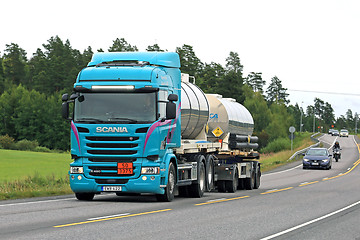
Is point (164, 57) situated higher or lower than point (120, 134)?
higher

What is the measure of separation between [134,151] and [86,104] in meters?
1.79

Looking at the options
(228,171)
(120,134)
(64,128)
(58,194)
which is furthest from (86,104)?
(64,128)

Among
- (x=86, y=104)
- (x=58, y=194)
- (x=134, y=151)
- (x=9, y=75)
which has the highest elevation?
(x=9, y=75)

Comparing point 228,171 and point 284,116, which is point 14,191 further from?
point 284,116

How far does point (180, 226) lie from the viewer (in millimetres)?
12297

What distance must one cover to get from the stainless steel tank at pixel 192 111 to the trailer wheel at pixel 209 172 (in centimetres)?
94

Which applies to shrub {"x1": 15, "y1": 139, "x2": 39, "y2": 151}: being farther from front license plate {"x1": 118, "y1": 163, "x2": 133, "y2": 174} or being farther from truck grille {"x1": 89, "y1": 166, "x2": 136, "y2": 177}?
front license plate {"x1": 118, "y1": 163, "x2": 133, "y2": 174}

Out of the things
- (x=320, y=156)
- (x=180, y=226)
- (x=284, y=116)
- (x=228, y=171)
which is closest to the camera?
(x=180, y=226)

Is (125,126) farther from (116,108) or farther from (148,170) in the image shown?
(148,170)

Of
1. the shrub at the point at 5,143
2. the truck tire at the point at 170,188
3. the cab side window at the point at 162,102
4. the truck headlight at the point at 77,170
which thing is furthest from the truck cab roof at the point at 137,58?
the shrub at the point at 5,143

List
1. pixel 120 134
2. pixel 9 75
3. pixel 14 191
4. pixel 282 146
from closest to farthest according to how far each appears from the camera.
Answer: pixel 120 134 → pixel 14 191 → pixel 282 146 → pixel 9 75

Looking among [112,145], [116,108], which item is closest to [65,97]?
[116,108]

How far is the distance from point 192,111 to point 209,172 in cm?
245

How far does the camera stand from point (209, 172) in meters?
22.4
